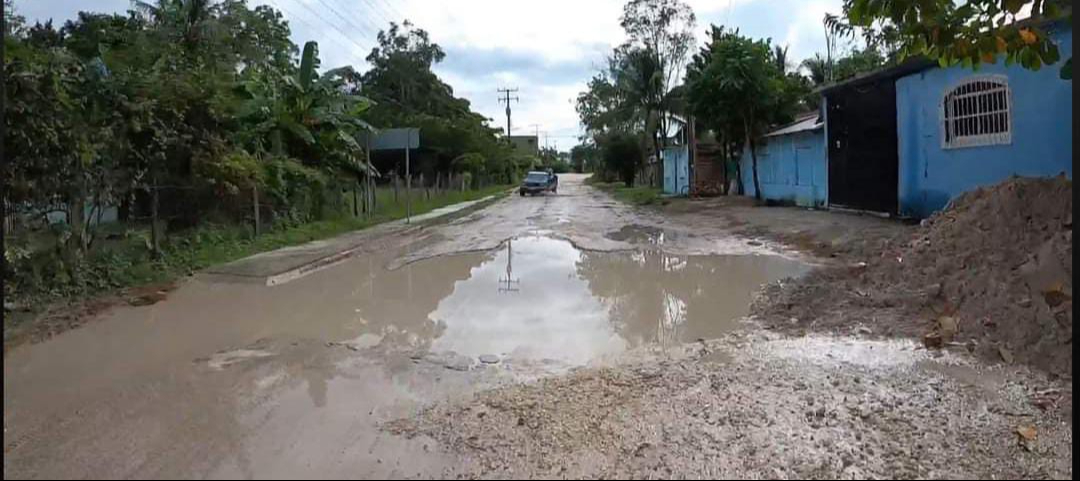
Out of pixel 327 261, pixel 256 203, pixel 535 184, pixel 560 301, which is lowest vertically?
pixel 560 301

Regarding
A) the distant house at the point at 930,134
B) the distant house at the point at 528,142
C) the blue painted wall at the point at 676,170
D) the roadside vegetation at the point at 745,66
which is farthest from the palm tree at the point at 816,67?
the distant house at the point at 528,142

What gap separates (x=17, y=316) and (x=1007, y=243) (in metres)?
10.4

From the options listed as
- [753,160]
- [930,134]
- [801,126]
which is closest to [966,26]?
[930,134]

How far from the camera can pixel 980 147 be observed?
46.8 ft

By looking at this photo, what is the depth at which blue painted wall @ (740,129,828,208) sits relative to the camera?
22.5m

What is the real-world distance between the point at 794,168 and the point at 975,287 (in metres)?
18.0

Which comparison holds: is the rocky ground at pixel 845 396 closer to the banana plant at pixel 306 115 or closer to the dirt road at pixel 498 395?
the dirt road at pixel 498 395

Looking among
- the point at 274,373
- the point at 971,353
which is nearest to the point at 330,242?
the point at 274,373

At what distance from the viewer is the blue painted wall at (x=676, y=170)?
35516 millimetres

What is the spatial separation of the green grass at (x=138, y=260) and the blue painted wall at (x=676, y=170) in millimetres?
21491

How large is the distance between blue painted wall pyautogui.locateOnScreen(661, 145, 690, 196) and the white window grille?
63.0 feet

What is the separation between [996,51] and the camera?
598cm

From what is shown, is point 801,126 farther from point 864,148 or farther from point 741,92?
point 864,148

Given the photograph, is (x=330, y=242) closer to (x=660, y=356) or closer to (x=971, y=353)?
(x=660, y=356)
